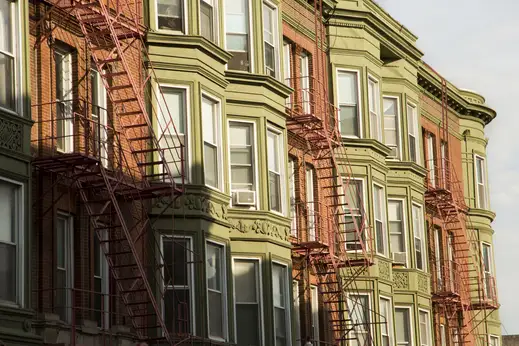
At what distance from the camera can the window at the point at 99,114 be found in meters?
30.8

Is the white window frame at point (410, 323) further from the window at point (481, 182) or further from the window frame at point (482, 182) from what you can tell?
the window at point (481, 182)

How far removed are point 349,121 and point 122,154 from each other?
14782mm

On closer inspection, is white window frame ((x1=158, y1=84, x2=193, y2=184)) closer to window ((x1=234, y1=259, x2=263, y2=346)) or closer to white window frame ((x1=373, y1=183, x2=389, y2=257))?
window ((x1=234, y1=259, x2=263, y2=346))

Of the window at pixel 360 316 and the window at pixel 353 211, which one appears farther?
the window at pixel 353 211

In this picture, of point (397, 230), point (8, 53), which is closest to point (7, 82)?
point (8, 53)

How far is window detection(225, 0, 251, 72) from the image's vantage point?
37.5m

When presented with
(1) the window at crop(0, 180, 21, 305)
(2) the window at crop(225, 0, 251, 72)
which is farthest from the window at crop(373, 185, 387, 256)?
(1) the window at crop(0, 180, 21, 305)

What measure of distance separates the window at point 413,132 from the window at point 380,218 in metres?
4.68

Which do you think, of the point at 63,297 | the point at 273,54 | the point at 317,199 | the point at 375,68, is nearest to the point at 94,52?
the point at 63,297

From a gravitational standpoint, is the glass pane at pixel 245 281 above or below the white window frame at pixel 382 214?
below

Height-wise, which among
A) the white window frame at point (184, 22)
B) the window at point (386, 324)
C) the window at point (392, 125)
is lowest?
the window at point (386, 324)

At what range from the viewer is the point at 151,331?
32031 millimetres

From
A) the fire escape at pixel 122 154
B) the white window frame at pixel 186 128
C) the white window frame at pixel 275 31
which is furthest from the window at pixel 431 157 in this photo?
the fire escape at pixel 122 154

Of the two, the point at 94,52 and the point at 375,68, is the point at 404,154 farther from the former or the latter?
the point at 94,52
